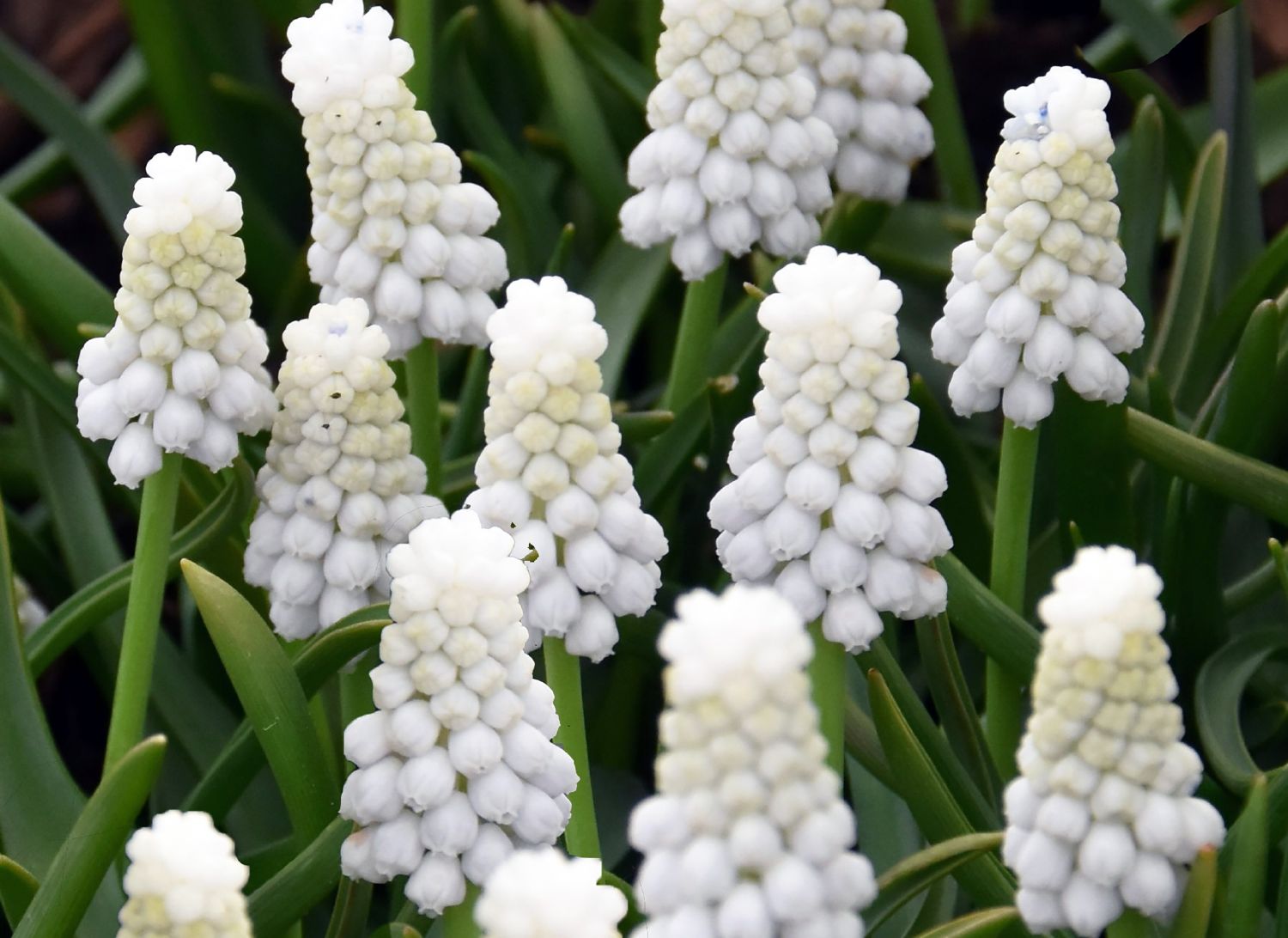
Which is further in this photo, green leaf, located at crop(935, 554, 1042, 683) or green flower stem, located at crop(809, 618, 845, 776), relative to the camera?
green leaf, located at crop(935, 554, 1042, 683)

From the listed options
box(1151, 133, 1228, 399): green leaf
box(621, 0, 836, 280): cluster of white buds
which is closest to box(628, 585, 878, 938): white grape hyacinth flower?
box(621, 0, 836, 280): cluster of white buds

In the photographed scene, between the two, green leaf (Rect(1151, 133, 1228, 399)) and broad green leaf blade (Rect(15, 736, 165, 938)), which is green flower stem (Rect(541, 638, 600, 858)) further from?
green leaf (Rect(1151, 133, 1228, 399))

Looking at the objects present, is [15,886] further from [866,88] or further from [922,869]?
[866,88]

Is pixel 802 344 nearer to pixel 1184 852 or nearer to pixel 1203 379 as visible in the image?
pixel 1184 852

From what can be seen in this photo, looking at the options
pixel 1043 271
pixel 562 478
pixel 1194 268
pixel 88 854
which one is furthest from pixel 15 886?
pixel 1194 268

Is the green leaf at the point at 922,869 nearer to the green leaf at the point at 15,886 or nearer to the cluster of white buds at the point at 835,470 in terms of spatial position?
the cluster of white buds at the point at 835,470

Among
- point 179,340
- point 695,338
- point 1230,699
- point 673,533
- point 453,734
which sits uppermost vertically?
point 179,340

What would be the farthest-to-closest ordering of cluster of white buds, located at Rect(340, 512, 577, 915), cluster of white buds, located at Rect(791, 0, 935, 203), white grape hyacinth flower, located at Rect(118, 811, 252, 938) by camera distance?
cluster of white buds, located at Rect(791, 0, 935, 203), cluster of white buds, located at Rect(340, 512, 577, 915), white grape hyacinth flower, located at Rect(118, 811, 252, 938)
